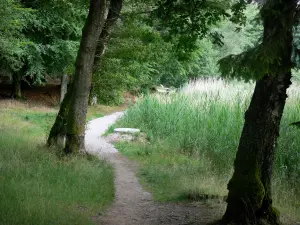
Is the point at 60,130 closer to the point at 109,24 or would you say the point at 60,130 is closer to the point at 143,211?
the point at 109,24

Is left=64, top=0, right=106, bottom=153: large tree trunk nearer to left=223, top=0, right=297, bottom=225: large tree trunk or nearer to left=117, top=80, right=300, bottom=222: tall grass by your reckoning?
→ left=117, top=80, right=300, bottom=222: tall grass

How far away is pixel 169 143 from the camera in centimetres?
1345

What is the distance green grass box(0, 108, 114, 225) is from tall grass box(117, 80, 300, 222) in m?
1.40

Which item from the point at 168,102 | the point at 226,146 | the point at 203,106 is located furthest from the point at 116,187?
the point at 168,102

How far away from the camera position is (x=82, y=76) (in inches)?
387

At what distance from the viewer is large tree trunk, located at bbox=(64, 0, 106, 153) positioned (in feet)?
31.9

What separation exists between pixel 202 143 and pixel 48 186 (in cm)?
631

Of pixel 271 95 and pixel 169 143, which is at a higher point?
pixel 271 95

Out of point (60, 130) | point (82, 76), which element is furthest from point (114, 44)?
point (82, 76)

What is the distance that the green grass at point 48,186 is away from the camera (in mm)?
5160

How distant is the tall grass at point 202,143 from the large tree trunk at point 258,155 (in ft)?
4.25

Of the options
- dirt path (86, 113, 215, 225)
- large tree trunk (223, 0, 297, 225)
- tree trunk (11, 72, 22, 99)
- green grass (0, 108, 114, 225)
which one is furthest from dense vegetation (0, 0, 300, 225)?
dirt path (86, 113, 215, 225)

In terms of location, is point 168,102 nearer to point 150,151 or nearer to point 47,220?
point 150,151

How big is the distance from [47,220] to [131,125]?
13194 mm
